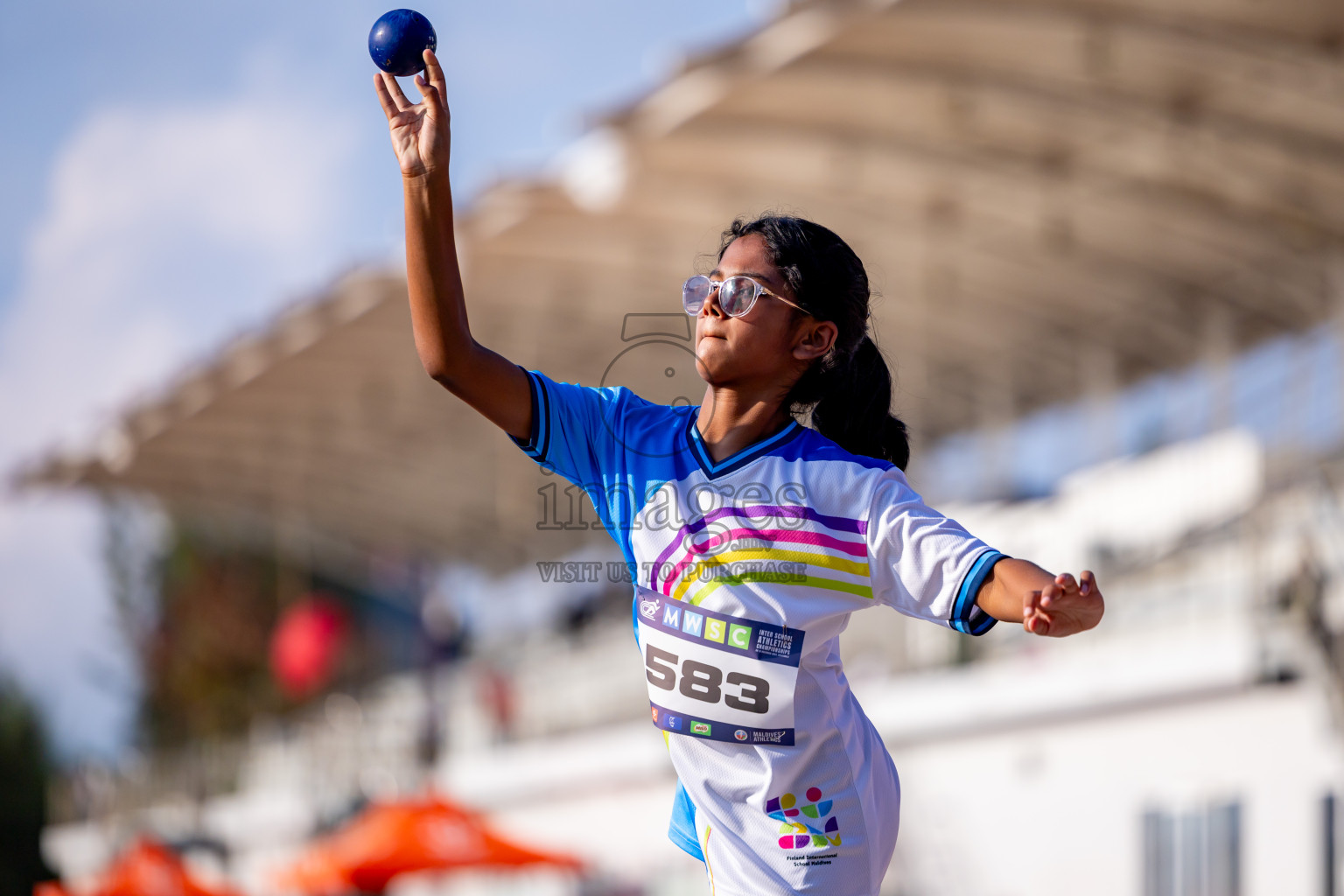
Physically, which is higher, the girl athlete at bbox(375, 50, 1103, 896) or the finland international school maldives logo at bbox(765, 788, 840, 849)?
the girl athlete at bbox(375, 50, 1103, 896)

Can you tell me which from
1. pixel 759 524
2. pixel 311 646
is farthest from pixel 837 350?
pixel 311 646

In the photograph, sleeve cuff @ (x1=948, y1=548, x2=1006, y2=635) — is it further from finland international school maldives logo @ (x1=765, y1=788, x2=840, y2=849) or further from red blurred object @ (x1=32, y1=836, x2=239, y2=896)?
red blurred object @ (x1=32, y1=836, x2=239, y2=896)

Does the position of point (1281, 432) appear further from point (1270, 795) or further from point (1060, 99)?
point (1270, 795)

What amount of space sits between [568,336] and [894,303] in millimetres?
4302

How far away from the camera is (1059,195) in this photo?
50.1 feet

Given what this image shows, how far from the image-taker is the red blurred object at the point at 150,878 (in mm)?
18734

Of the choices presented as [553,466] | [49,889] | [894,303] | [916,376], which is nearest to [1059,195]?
[894,303]

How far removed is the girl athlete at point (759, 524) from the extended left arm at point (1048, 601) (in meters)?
0.06

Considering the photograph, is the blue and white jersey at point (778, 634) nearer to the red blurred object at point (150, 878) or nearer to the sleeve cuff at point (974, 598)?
the sleeve cuff at point (974, 598)

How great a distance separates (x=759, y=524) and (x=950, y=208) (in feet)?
44.0

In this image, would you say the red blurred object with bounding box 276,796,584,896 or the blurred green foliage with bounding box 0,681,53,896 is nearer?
the red blurred object with bounding box 276,796,584,896

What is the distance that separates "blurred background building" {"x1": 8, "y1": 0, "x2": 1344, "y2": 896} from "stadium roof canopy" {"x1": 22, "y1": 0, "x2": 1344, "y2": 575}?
45mm

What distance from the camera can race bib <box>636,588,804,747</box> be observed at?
281 centimetres

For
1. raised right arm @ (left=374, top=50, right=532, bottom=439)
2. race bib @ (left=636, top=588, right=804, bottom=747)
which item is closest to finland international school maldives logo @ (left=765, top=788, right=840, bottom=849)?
race bib @ (left=636, top=588, right=804, bottom=747)
